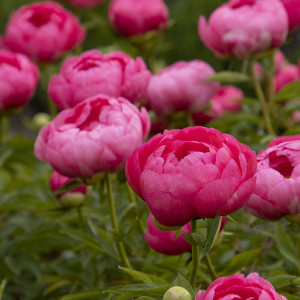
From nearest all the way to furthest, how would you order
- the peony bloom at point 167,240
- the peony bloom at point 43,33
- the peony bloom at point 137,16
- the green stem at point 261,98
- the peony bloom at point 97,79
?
the peony bloom at point 167,240, the peony bloom at point 97,79, the green stem at point 261,98, the peony bloom at point 43,33, the peony bloom at point 137,16

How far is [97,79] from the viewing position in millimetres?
896

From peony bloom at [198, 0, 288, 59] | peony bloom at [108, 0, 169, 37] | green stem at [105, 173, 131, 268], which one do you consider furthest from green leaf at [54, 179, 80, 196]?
peony bloom at [108, 0, 169, 37]

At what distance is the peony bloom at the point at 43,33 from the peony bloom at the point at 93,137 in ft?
2.03

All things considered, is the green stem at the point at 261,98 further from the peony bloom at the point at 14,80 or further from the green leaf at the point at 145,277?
the green leaf at the point at 145,277

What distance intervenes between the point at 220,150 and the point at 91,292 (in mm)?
380

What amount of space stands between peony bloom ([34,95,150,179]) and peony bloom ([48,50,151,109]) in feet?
0.26

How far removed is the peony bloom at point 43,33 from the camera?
1408 millimetres

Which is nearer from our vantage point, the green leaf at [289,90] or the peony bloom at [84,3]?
the green leaf at [289,90]

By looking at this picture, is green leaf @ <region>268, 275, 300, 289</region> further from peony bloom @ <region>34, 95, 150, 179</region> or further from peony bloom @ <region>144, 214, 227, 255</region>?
peony bloom @ <region>34, 95, 150, 179</region>

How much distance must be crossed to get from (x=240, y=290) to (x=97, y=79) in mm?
432

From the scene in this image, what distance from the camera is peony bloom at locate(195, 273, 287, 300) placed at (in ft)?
1.80

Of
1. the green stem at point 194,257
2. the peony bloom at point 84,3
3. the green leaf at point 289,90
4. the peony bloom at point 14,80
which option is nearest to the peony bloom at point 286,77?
the green leaf at point 289,90

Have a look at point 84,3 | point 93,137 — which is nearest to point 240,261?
point 93,137

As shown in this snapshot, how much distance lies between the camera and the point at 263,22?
105 cm
